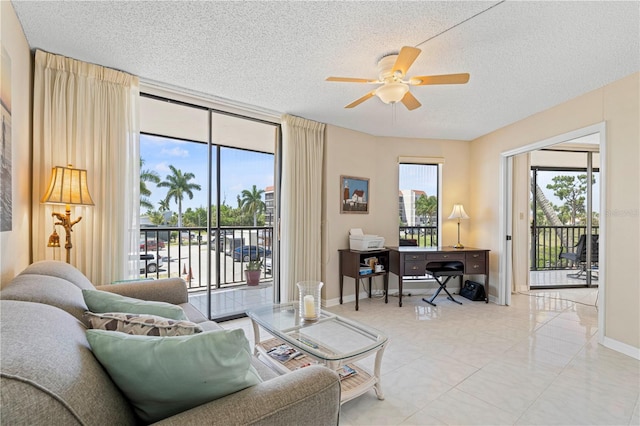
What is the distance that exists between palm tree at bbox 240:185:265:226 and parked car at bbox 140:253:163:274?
1.35 meters

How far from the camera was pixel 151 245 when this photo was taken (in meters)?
4.09

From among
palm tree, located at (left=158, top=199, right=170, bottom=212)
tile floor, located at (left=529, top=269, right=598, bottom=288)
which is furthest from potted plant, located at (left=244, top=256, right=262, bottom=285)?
tile floor, located at (left=529, top=269, right=598, bottom=288)

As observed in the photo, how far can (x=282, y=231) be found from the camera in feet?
12.0

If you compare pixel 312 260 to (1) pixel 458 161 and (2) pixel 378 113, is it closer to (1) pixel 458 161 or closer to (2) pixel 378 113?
(2) pixel 378 113

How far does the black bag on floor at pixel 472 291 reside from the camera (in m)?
4.15

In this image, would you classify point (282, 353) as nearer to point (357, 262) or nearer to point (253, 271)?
point (357, 262)

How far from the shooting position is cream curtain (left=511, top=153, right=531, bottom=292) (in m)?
4.61

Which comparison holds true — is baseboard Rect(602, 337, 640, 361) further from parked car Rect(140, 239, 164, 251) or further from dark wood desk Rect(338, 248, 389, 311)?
parked car Rect(140, 239, 164, 251)

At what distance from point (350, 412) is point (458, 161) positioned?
403 cm

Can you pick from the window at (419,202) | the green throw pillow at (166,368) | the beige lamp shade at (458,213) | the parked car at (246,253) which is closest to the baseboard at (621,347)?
the beige lamp shade at (458,213)

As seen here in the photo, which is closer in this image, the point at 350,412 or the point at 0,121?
the point at 0,121

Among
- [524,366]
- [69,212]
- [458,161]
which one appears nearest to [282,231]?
[69,212]

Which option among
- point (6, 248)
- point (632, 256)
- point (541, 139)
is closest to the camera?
point (6, 248)

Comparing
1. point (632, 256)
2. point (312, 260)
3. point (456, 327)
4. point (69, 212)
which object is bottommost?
point (456, 327)
